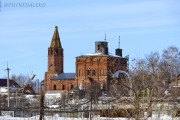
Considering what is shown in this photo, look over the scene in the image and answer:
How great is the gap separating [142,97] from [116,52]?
76.0m

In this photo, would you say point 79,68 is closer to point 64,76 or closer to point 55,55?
point 64,76

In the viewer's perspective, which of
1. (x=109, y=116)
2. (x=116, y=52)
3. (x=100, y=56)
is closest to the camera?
(x=109, y=116)

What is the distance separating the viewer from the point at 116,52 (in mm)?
88000

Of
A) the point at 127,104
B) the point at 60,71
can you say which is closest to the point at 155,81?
the point at 127,104

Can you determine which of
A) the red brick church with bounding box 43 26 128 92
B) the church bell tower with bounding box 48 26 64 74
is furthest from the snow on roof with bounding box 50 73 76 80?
the church bell tower with bounding box 48 26 64 74

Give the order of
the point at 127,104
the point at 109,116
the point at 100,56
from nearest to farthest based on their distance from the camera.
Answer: the point at 127,104
the point at 109,116
the point at 100,56

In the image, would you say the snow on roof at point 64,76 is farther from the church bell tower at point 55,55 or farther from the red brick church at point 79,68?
the church bell tower at point 55,55

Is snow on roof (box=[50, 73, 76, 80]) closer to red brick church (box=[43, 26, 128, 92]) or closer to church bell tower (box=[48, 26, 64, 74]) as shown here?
red brick church (box=[43, 26, 128, 92])

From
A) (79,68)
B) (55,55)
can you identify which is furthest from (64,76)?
(79,68)

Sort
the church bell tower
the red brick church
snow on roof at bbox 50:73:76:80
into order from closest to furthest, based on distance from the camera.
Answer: the red brick church → snow on roof at bbox 50:73:76:80 → the church bell tower

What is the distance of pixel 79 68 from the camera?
3354 inches

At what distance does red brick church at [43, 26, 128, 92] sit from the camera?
82.0 meters

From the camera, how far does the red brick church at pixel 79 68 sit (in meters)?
82.0

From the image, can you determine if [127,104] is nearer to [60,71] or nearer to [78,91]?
[78,91]
